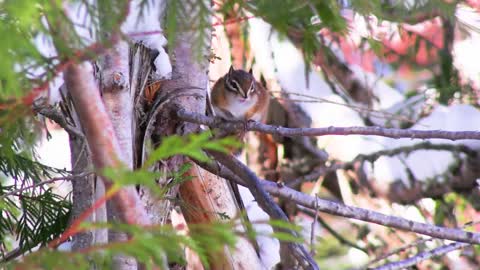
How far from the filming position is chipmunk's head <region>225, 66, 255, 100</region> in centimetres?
257

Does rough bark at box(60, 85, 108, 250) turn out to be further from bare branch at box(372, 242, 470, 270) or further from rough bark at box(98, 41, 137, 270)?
bare branch at box(372, 242, 470, 270)

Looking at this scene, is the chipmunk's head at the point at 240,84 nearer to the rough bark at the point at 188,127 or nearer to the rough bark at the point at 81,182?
the rough bark at the point at 188,127

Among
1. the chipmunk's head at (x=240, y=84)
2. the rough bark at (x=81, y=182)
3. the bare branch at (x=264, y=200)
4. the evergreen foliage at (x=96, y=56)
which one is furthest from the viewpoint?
the chipmunk's head at (x=240, y=84)

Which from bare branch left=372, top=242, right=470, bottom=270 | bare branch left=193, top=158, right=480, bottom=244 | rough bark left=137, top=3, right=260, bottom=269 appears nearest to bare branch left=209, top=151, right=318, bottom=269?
bare branch left=193, top=158, right=480, bottom=244

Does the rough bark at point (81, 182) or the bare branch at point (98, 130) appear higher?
the bare branch at point (98, 130)

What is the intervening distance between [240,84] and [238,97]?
0.05 meters

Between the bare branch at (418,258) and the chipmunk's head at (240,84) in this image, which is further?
the chipmunk's head at (240,84)

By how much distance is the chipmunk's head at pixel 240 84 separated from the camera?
2566mm

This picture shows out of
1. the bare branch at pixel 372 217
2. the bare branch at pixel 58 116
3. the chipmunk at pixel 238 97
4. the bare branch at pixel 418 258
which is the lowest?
Answer: the bare branch at pixel 418 258

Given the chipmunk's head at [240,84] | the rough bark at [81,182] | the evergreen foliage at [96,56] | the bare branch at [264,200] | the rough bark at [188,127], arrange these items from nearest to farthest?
the evergreen foliage at [96,56] → the bare branch at [264,200] → the rough bark at [81,182] → the rough bark at [188,127] → the chipmunk's head at [240,84]

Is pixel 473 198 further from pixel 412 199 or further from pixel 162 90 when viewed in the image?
pixel 162 90

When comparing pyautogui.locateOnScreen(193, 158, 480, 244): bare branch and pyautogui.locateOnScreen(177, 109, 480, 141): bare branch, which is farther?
pyautogui.locateOnScreen(193, 158, 480, 244): bare branch

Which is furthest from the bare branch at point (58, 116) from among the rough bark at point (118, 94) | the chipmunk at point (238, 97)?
the chipmunk at point (238, 97)

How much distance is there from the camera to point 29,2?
832 millimetres
